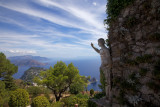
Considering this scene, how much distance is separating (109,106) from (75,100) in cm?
618

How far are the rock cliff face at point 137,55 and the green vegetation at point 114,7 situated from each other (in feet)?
0.50

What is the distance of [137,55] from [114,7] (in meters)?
2.18

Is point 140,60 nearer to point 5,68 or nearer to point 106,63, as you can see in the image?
point 106,63

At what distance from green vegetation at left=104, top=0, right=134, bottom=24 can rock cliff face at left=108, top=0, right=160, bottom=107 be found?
153 millimetres

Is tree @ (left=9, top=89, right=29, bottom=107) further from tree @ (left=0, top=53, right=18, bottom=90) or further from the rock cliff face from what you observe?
the rock cliff face

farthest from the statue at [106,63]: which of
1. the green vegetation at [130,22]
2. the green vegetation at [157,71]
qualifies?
the green vegetation at [157,71]

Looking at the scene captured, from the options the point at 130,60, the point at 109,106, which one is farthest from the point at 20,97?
the point at 130,60

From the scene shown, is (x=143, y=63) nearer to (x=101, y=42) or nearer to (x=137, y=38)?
(x=137, y=38)

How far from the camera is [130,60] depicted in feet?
10.7

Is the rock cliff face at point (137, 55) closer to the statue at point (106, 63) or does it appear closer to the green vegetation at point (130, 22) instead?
the green vegetation at point (130, 22)

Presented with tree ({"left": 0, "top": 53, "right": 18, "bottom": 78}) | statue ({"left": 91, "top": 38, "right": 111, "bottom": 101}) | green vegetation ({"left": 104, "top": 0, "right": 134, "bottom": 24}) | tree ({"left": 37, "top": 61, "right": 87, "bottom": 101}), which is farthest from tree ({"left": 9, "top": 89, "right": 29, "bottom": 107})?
green vegetation ({"left": 104, "top": 0, "right": 134, "bottom": 24})

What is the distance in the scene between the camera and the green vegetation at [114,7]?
140 inches

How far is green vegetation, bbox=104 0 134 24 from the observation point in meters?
3.57

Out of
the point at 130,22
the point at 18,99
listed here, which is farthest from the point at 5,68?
the point at 130,22
